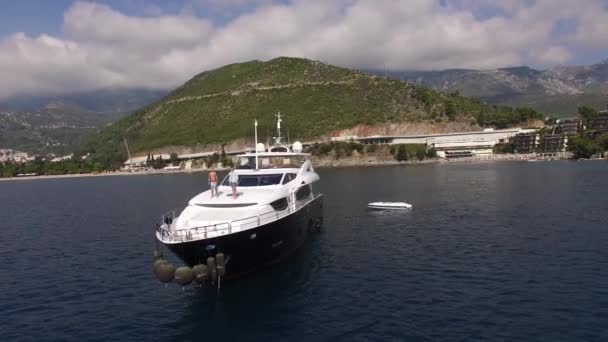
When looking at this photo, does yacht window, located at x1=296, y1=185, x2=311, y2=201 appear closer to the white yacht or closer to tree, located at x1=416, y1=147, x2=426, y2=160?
the white yacht

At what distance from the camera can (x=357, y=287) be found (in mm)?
29203

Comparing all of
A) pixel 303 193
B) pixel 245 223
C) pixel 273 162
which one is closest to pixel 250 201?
pixel 245 223

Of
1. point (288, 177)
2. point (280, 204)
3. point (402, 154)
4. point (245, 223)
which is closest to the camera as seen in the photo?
point (245, 223)

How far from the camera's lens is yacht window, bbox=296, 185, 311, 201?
40.7m

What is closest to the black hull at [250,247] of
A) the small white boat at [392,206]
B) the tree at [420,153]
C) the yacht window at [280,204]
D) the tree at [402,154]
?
the yacht window at [280,204]

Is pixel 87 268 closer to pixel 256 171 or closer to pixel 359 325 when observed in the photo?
pixel 256 171

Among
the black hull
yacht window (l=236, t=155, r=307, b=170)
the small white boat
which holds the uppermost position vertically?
yacht window (l=236, t=155, r=307, b=170)

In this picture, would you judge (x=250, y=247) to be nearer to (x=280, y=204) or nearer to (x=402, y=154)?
(x=280, y=204)

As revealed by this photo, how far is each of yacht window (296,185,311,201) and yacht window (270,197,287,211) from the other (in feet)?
15.6

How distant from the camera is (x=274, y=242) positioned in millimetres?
31953

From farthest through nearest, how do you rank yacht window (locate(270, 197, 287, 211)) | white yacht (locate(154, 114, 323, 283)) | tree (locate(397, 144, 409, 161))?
tree (locate(397, 144, 409, 161))
yacht window (locate(270, 197, 287, 211))
white yacht (locate(154, 114, 323, 283))

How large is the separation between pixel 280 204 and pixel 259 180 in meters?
4.33

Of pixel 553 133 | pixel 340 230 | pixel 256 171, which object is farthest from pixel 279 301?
pixel 553 133

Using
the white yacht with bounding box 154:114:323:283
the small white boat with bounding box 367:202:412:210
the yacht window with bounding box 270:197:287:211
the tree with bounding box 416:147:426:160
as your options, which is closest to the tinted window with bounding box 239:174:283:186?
the white yacht with bounding box 154:114:323:283
